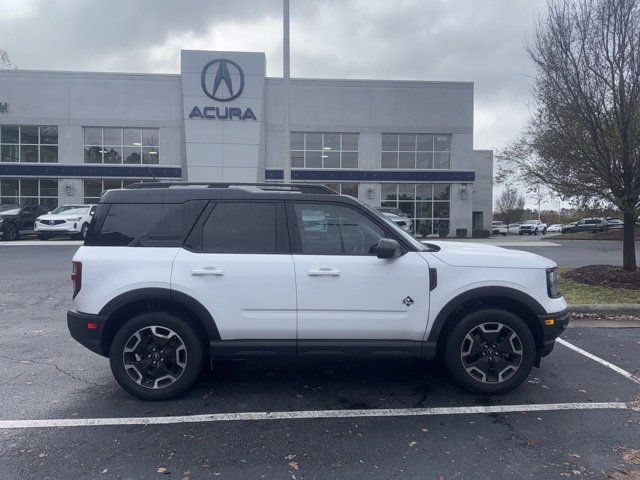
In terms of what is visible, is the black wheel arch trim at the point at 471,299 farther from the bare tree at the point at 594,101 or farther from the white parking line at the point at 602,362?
the bare tree at the point at 594,101

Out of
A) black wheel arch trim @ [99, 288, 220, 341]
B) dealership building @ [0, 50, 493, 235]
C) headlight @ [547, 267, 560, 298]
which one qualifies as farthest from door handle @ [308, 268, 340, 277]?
dealership building @ [0, 50, 493, 235]

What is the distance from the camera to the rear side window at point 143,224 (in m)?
4.28

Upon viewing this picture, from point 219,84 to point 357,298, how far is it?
27.3 m

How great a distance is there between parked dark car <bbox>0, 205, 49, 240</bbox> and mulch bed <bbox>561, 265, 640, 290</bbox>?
76.3 feet

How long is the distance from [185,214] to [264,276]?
0.93 meters

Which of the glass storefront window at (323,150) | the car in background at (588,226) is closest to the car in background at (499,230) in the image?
the car in background at (588,226)

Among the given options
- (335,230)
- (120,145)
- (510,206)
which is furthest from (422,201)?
(510,206)

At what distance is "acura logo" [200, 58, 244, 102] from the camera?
2891 cm

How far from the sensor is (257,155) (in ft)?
97.2

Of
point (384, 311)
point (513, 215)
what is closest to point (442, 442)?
point (384, 311)

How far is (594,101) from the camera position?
8.80m

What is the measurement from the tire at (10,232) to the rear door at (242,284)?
22.7 meters

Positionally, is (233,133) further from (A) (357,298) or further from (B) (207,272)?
(A) (357,298)

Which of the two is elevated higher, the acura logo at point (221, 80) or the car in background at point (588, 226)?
the acura logo at point (221, 80)
